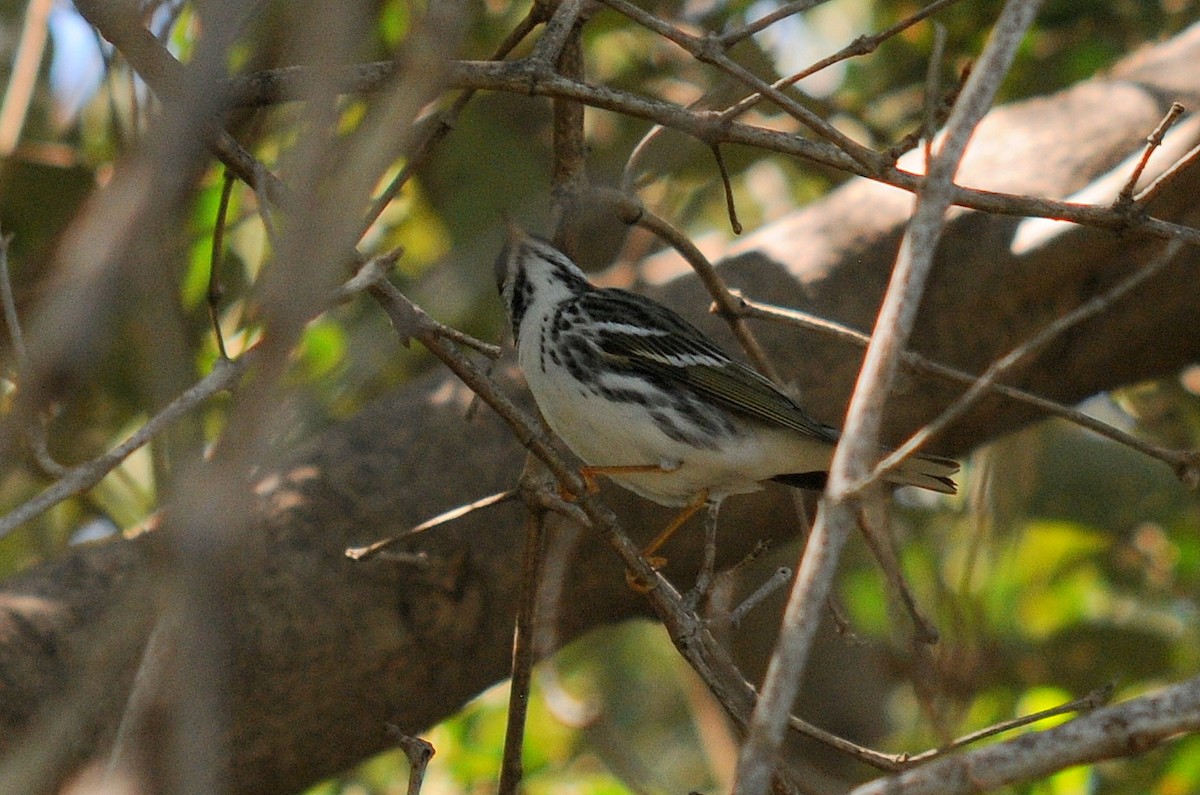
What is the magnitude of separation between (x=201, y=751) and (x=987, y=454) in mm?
4716

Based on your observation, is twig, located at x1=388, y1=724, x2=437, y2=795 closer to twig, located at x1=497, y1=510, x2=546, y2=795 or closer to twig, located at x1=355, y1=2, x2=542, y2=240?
twig, located at x1=497, y1=510, x2=546, y2=795

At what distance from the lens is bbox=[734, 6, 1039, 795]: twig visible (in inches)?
58.1

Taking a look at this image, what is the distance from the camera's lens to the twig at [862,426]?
1.47 metres

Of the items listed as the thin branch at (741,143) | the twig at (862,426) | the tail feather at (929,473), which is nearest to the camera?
the twig at (862,426)

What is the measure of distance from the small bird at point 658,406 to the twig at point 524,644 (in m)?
0.76

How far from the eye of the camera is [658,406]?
3.94 metres

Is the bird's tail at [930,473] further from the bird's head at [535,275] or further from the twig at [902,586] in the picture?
the bird's head at [535,275]

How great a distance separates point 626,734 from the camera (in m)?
7.25

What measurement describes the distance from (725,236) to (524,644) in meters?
4.13

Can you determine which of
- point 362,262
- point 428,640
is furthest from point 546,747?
point 362,262

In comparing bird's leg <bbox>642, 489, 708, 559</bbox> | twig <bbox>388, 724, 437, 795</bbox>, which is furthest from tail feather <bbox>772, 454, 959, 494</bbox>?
twig <bbox>388, 724, 437, 795</bbox>

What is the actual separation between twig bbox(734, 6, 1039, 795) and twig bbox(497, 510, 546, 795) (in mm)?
1389

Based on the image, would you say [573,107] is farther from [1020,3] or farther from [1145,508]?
[1145,508]

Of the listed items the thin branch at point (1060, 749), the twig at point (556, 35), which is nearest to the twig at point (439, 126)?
the twig at point (556, 35)
